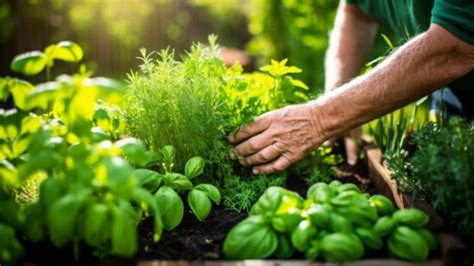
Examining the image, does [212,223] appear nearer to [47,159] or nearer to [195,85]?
[195,85]

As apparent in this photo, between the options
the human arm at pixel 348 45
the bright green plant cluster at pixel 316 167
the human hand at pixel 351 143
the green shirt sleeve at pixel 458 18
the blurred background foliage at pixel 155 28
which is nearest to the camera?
the green shirt sleeve at pixel 458 18

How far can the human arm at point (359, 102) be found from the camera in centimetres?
163

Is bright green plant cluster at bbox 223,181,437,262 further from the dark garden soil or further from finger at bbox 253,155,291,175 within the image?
finger at bbox 253,155,291,175

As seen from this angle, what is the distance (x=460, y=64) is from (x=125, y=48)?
577 cm

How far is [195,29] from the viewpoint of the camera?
26.5ft

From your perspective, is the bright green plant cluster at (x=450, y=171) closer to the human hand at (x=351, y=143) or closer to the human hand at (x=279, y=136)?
the human hand at (x=279, y=136)

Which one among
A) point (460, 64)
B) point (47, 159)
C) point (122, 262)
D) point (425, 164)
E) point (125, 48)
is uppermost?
point (125, 48)

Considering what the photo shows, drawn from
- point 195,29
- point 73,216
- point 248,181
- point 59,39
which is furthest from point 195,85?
point 195,29

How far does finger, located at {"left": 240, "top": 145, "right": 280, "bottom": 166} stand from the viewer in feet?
5.86

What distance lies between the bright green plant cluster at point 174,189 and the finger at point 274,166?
240 mm

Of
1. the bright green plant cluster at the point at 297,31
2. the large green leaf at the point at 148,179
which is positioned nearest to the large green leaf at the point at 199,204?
the large green leaf at the point at 148,179

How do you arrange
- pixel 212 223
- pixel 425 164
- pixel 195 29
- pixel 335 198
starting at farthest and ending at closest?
pixel 195 29 < pixel 212 223 < pixel 425 164 < pixel 335 198

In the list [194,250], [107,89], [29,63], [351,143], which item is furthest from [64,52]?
[351,143]

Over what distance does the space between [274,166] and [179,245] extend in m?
0.50
